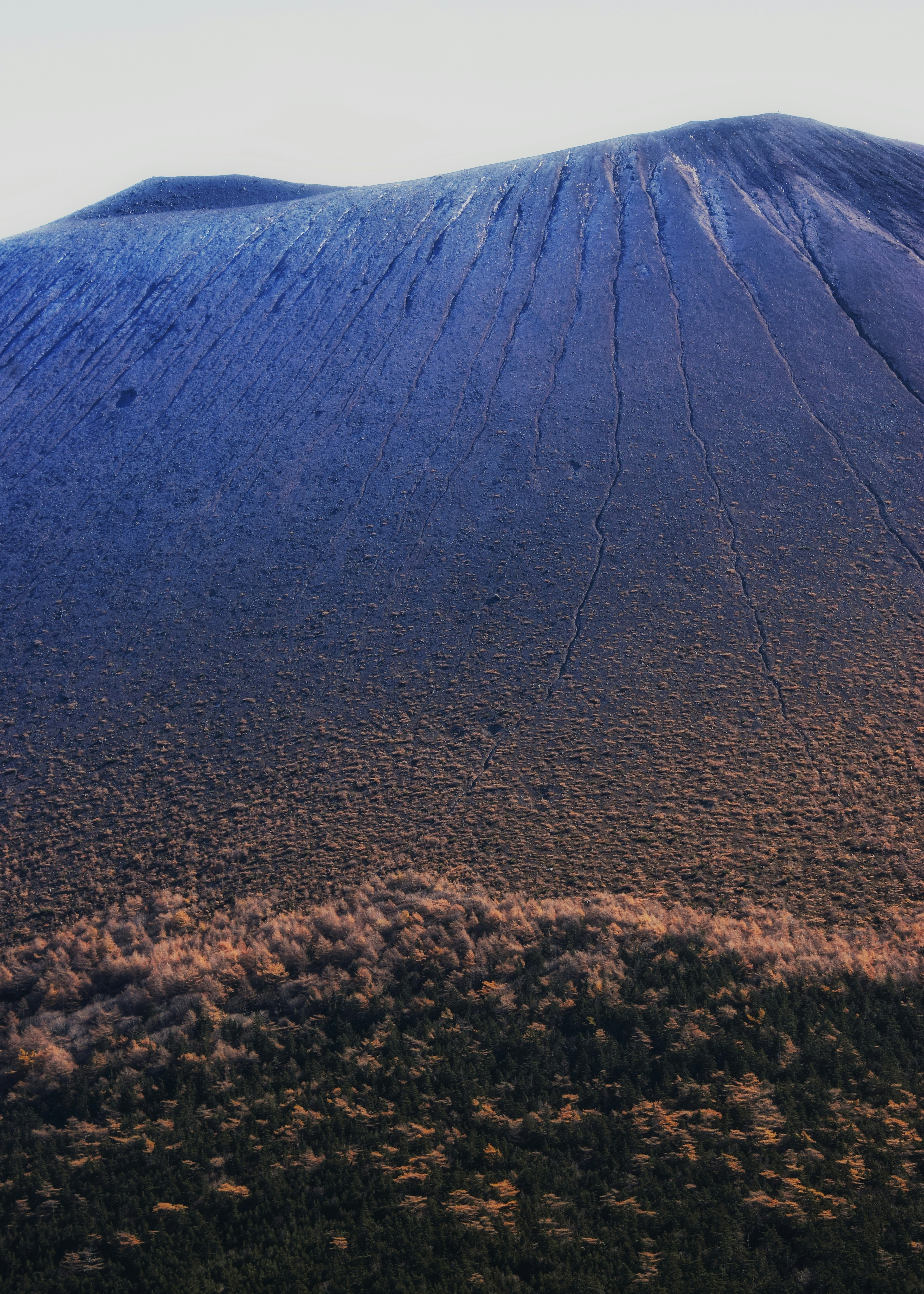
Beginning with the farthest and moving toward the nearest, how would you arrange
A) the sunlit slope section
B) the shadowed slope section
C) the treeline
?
the shadowed slope section, the sunlit slope section, the treeline

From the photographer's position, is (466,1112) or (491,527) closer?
(466,1112)

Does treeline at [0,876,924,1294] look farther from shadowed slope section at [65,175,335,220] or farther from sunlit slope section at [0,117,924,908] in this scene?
shadowed slope section at [65,175,335,220]

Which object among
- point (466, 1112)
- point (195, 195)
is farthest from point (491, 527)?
point (195, 195)

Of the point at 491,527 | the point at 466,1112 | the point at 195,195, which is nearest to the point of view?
the point at 466,1112

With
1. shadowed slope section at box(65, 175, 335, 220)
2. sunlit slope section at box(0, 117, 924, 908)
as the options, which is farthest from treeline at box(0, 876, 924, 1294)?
shadowed slope section at box(65, 175, 335, 220)

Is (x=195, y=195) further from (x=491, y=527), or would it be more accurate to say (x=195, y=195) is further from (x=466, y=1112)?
(x=466, y=1112)

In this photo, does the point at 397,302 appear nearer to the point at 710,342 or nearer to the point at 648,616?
the point at 710,342

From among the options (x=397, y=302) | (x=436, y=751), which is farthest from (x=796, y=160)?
(x=436, y=751)
